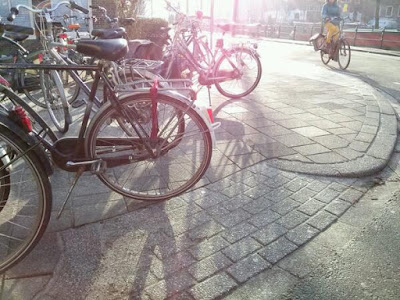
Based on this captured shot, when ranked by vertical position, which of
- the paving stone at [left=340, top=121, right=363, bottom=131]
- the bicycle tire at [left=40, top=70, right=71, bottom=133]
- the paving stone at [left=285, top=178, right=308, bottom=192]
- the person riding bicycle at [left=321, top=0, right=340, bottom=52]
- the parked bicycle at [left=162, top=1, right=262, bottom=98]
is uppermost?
the person riding bicycle at [left=321, top=0, right=340, bottom=52]

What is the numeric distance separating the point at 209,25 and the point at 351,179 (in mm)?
3850

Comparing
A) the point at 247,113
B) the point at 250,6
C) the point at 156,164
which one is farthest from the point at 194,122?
the point at 250,6

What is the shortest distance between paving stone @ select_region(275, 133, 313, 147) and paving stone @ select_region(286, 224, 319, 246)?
1.58 m

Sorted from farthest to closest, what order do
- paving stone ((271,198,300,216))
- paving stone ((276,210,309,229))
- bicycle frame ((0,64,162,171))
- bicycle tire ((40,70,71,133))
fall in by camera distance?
bicycle tire ((40,70,71,133))
paving stone ((271,198,300,216))
paving stone ((276,210,309,229))
bicycle frame ((0,64,162,171))

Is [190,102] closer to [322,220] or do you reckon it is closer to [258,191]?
[258,191]

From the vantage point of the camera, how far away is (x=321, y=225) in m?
2.58

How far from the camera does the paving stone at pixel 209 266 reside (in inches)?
81.7

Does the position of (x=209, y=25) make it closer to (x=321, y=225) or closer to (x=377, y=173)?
(x=377, y=173)

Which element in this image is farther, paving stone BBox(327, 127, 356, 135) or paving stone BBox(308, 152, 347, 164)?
paving stone BBox(327, 127, 356, 135)

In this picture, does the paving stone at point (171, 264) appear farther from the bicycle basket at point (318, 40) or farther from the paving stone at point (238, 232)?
the bicycle basket at point (318, 40)

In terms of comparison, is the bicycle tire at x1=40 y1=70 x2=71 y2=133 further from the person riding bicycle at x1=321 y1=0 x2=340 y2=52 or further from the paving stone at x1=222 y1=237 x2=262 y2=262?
the person riding bicycle at x1=321 y1=0 x2=340 y2=52

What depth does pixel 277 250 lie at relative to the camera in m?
2.30

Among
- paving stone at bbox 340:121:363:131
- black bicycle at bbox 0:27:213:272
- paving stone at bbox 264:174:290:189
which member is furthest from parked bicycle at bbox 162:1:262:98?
paving stone at bbox 264:174:290:189

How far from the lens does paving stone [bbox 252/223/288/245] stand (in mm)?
2404
